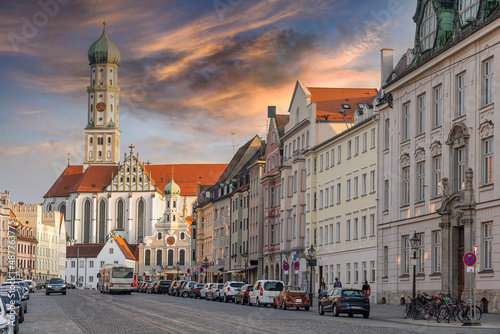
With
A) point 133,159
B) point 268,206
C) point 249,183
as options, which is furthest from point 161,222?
point 268,206

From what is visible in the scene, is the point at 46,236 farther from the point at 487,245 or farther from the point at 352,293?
the point at 487,245

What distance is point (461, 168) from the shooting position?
40906 millimetres

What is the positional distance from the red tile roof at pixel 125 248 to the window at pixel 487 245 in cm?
14011

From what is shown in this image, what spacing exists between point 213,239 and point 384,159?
6221 cm

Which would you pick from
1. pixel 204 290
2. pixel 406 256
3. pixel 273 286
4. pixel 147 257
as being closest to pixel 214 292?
pixel 204 290

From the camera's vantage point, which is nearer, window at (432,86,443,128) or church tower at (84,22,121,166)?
window at (432,86,443,128)

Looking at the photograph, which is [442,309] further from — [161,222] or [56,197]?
[56,197]

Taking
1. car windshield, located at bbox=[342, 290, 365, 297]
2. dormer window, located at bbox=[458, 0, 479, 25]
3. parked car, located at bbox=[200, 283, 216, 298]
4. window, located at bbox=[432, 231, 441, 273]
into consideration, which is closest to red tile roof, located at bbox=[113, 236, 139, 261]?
parked car, located at bbox=[200, 283, 216, 298]

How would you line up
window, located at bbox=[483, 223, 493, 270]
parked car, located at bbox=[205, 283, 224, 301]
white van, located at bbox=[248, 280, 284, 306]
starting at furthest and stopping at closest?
parked car, located at bbox=[205, 283, 224, 301]
white van, located at bbox=[248, 280, 284, 306]
window, located at bbox=[483, 223, 493, 270]

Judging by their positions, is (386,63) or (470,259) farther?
(386,63)

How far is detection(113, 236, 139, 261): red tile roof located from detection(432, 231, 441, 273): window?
5291 inches

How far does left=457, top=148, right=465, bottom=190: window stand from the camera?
4059 centimetres

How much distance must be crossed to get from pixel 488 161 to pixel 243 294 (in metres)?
21.7

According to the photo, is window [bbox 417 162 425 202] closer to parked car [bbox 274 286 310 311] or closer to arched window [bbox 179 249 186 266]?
parked car [bbox 274 286 310 311]
